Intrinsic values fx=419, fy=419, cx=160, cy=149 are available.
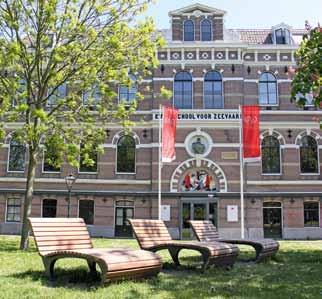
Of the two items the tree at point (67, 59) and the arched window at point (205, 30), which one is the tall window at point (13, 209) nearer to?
the tree at point (67, 59)

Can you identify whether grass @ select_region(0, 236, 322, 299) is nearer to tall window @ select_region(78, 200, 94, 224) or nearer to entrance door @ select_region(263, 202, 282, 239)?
entrance door @ select_region(263, 202, 282, 239)

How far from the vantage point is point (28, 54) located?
13016 millimetres

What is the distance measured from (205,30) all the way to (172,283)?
21.6 metres

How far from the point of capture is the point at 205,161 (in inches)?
954

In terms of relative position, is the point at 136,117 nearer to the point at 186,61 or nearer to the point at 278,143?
the point at 186,61

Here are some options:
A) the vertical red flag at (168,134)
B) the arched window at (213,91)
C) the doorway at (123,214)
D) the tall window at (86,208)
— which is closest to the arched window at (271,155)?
the arched window at (213,91)

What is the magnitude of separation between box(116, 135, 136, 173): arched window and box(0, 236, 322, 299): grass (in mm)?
15514

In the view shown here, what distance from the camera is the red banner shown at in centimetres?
2144

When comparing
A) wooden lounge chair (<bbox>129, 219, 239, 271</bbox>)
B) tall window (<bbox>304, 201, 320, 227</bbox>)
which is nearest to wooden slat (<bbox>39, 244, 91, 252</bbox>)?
wooden lounge chair (<bbox>129, 219, 239, 271</bbox>)

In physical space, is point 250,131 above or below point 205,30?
below

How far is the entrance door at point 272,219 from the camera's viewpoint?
2367 centimetres

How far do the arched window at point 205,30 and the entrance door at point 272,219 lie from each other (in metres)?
10.6

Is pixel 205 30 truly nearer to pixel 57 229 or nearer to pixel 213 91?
pixel 213 91

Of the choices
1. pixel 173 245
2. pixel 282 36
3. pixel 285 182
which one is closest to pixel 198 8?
pixel 282 36
